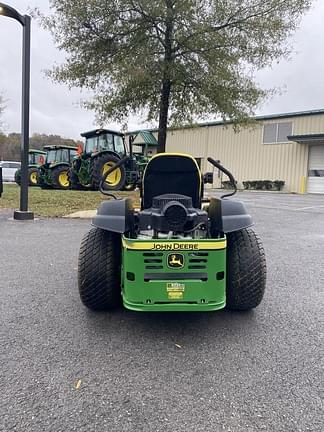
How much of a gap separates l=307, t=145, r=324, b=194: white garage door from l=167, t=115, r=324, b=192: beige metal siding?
0.39m

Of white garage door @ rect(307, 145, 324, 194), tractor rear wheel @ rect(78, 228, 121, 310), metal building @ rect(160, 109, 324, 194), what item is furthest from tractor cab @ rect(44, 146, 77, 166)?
white garage door @ rect(307, 145, 324, 194)

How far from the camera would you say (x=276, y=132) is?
2502 cm

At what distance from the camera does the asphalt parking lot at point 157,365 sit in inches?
63.6

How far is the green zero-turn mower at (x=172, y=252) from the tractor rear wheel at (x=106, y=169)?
8.68 metres

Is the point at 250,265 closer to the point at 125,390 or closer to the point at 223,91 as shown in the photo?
the point at 125,390

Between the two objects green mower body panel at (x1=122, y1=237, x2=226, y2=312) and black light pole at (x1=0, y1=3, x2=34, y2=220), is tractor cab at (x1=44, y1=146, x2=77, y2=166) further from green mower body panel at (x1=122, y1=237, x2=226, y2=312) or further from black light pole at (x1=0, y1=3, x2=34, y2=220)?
green mower body panel at (x1=122, y1=237, x2=226, y2=312)

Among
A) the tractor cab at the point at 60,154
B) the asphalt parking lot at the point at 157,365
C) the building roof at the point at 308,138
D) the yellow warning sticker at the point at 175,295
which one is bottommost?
the asphalt parking lot at the point at 157,365

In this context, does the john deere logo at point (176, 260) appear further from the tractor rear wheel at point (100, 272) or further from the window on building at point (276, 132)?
the window on building at point (276, 132)

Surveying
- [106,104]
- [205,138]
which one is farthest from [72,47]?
[205,138]

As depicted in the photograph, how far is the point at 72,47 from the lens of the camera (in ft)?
41.0

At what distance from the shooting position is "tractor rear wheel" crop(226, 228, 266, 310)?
2.64 meters

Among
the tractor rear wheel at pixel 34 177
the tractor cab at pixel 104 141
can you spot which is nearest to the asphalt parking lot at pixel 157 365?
the tractor cab at pixel 104 141

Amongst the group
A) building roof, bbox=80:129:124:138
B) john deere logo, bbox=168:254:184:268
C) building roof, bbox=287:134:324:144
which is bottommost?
john deere logo, bbox=168:254:184:268

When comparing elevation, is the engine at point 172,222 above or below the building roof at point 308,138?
below
